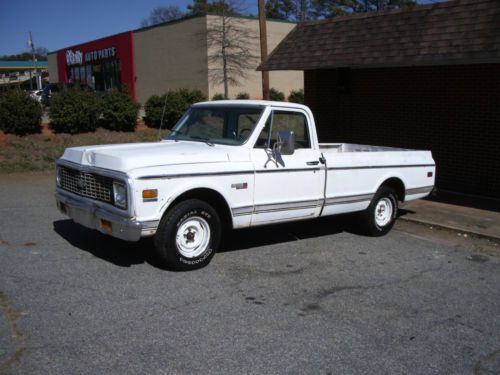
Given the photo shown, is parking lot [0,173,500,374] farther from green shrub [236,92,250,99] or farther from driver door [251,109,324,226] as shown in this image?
green shrub [236,92,250,99]

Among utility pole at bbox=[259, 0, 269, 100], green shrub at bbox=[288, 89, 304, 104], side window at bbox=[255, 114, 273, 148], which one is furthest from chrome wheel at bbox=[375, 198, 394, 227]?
green shrub at bbox=[288, 89, 304, 104]

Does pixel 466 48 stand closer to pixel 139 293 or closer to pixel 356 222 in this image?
pixel 356 222

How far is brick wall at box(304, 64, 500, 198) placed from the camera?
10648mm

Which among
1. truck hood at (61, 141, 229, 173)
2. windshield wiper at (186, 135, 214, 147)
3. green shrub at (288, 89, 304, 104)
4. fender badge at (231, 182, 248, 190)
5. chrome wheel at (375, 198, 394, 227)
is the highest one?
green shrub at (288, 89, 304, 104)

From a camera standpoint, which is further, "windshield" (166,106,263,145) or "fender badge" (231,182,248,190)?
"windshield" (166,106,263,145)

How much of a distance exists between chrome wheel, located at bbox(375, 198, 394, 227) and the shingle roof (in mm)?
A: 3034

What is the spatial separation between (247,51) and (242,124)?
94.7 ft

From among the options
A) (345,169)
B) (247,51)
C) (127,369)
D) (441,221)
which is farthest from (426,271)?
(247,51)

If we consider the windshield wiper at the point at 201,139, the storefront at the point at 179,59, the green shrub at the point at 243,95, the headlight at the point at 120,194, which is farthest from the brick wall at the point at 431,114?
the green shrub at the point at 243,95

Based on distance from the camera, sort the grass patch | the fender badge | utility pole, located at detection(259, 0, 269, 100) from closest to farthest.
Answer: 1. the fender badge
2. the grass patch
3. utility pole, located at detection(259, 0, 269, 100)

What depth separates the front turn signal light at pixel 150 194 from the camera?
18.4ft

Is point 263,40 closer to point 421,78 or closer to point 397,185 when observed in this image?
point 421,78

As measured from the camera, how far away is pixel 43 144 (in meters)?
16.1

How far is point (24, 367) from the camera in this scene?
3881 mm
